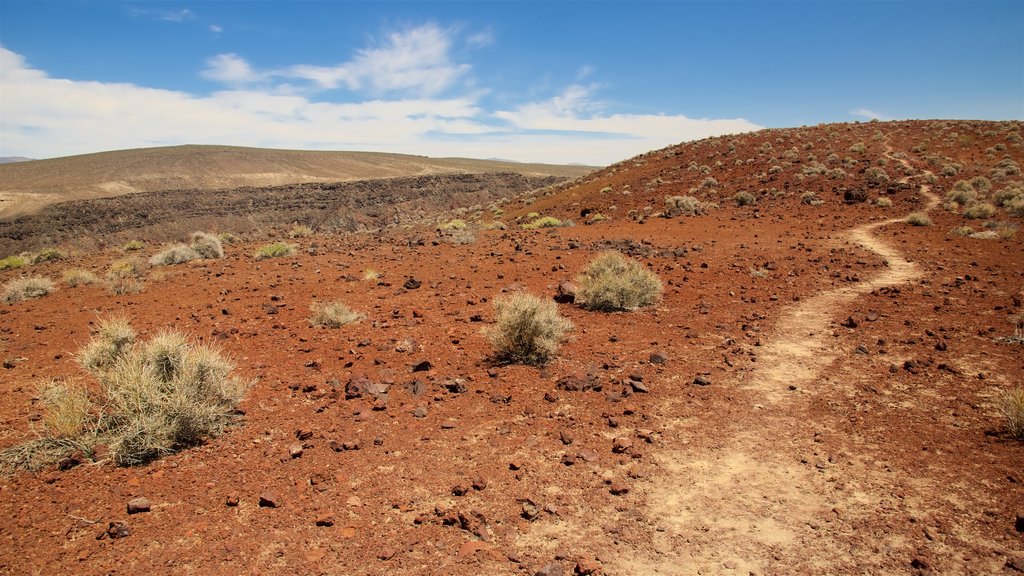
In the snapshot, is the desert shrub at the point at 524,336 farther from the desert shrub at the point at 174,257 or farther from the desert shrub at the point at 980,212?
the desert shrub at the point at 980,212

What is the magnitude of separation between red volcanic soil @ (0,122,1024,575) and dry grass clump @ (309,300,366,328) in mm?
222

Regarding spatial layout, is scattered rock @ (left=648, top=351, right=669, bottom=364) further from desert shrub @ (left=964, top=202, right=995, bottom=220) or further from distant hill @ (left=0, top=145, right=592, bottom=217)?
distant hill @ (left=0, top=145, right=592, bottom=217)

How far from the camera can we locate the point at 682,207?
2072 centimetres

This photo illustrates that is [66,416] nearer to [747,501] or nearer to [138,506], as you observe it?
[138,506]

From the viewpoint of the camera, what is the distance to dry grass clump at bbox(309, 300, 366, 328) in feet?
25.9

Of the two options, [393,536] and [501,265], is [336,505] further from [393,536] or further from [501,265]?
[501,265]

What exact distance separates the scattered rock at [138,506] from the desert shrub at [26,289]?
11199 millimetres

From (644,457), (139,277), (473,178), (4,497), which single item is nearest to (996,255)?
(644,457)

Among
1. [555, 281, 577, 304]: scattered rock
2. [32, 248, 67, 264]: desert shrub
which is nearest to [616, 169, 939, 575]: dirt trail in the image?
[555, 281, 577, 304]: scattered rock

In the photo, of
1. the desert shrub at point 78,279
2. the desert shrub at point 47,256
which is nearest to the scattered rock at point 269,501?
the desert shrub at point 78,279

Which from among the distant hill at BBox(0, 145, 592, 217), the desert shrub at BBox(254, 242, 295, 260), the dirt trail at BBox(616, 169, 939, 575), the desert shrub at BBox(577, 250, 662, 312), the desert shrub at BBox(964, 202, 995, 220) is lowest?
the dirt trail at BBox(616, 169, 939, 575)

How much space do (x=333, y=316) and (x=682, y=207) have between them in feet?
55.8

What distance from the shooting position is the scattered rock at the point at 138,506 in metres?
3.55

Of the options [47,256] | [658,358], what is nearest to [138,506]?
[658,358]
